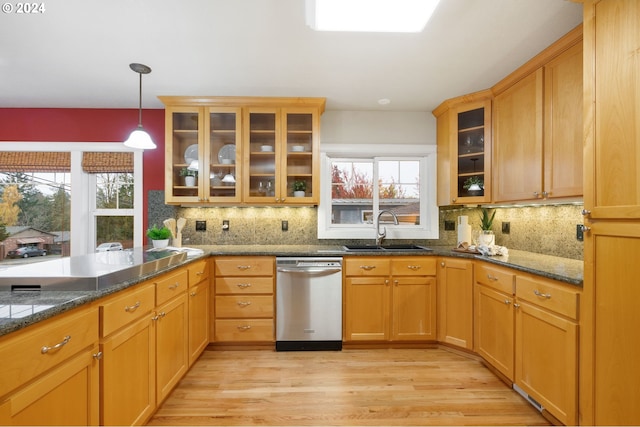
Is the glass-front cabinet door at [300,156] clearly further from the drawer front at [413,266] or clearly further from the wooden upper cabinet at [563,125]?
the wooden upper cabinet at [563,125]

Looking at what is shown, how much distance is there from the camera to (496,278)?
209 cm

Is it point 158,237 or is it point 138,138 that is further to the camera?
point 158,237

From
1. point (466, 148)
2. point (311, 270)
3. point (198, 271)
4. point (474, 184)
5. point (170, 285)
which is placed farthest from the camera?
point (466, 148)

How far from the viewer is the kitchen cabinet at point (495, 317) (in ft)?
6.39

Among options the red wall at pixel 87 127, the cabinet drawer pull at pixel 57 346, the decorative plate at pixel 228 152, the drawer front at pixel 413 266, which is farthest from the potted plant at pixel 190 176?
the drawer front at pixel 413 266

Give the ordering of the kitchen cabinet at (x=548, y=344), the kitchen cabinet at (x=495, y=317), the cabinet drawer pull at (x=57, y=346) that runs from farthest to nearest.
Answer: the kitchen cabinet at (x=495, y=317)
the kitchen cabinet at (x=548, y=344)
the cabinet drawer pull at (x=57, y=346)

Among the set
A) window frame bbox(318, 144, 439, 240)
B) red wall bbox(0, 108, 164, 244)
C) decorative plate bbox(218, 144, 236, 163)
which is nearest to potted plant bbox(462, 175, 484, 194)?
window frame bbox(318, 144, 439, 240)

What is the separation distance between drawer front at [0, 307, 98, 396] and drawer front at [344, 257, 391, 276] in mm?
1860

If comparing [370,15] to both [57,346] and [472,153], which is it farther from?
[57,346]

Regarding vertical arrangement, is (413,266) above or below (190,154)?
below

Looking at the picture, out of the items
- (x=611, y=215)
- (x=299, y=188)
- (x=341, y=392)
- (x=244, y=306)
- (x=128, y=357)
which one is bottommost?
(x=341, y=392)

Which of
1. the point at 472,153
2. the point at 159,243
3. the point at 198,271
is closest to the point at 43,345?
the point at 198,271

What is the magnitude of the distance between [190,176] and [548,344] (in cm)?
312

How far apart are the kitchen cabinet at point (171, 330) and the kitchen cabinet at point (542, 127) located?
2665 millimetres
